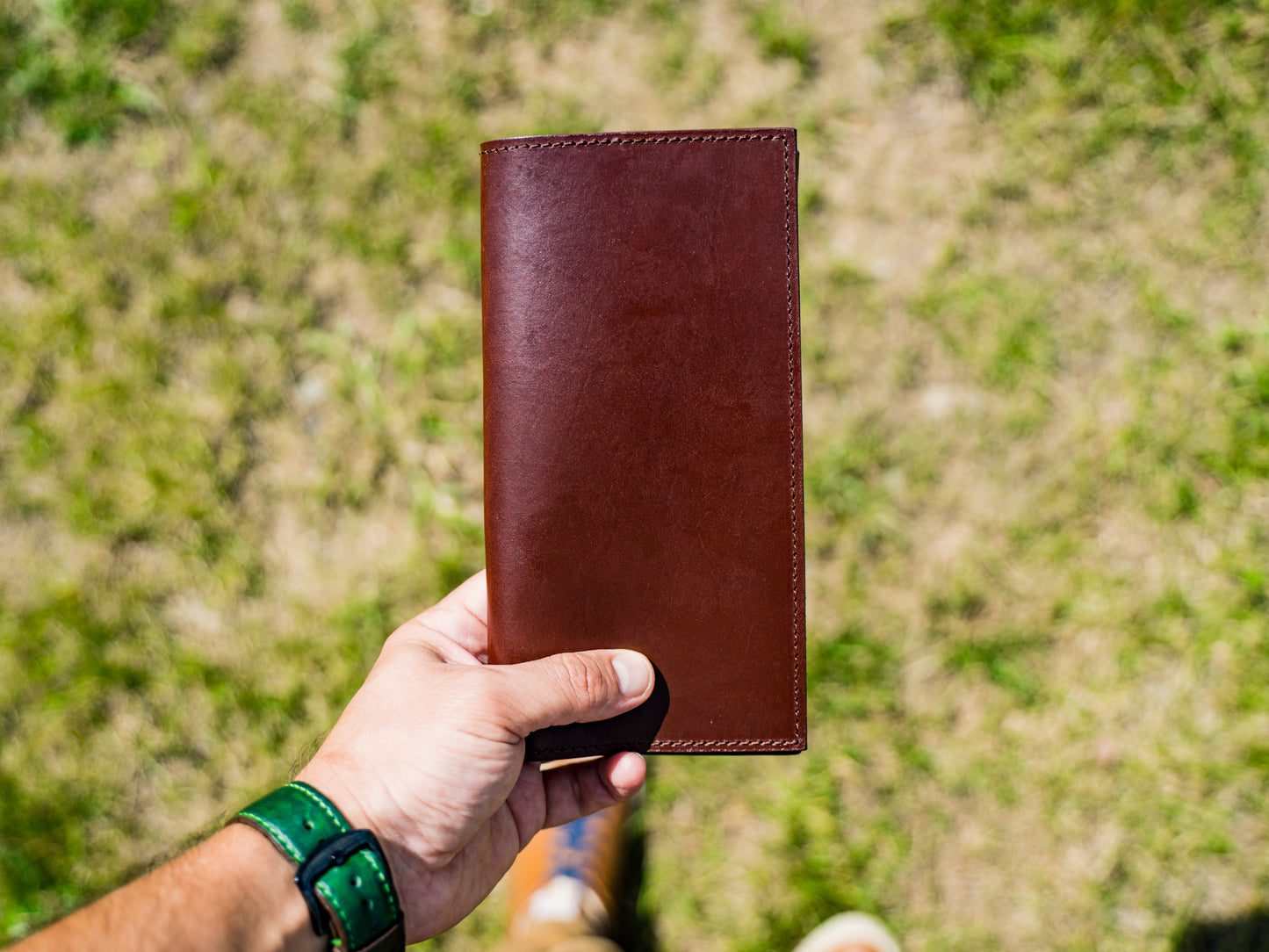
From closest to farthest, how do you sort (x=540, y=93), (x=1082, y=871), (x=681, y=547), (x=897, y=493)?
(x=681, y=547) < (x=1082, y=871) < (x=897, y=493) < (x=540, y=93)

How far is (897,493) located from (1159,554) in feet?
2.88

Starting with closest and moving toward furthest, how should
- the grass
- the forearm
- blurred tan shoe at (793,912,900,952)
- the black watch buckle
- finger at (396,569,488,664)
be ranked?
the forearm → the black watch buckle → finger at (396,569,488,664) → blurred tan shoe at (793,912,900,952) → the grass

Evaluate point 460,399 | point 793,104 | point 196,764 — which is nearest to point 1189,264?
point 793,104

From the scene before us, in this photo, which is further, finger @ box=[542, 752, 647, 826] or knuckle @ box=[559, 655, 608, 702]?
finger @ box=[542, 752, 647, 826]

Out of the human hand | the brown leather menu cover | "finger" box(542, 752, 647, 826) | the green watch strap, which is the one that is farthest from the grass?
the green watch strap

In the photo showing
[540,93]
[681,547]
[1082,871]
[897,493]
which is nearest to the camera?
[681,547]

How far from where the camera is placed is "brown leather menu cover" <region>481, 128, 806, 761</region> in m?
1.67

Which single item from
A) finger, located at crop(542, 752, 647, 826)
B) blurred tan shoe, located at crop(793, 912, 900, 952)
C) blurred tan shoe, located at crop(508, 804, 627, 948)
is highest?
finger, located at crop(542, 752, 647, 826)

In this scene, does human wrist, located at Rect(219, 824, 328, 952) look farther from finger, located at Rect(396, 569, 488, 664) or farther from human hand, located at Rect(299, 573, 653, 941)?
finger, located at Rect(396, 569, 488, 664)

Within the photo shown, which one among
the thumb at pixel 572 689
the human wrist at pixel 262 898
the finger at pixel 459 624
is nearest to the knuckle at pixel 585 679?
the thumb at pixel 572 689

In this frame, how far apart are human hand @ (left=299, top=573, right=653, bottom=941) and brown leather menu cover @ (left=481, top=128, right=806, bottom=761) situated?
0.27 ft

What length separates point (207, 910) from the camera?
1.52 m

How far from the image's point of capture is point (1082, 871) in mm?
2635

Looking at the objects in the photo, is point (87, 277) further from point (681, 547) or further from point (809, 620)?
point (809, 620)
